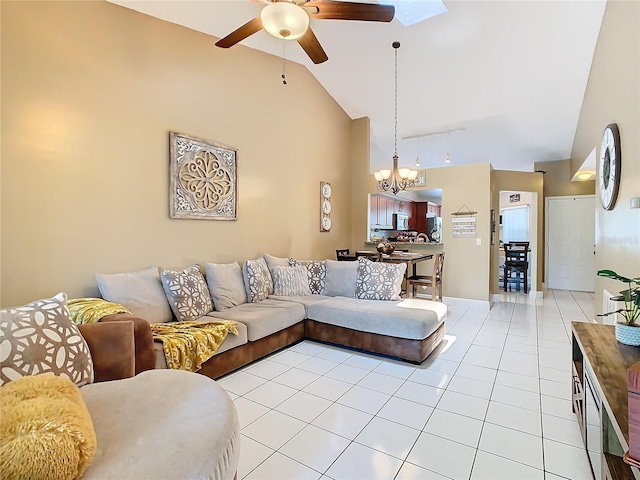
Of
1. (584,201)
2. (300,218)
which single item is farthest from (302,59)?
(584,201)

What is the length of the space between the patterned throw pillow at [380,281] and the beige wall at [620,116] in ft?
6.57

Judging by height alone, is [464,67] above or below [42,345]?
above

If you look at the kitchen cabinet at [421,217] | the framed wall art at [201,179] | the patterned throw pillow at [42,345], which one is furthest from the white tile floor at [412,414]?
the kitchen cabinet at [421,217]

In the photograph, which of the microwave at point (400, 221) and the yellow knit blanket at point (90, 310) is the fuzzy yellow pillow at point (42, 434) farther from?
the microwave at point (400, 221)

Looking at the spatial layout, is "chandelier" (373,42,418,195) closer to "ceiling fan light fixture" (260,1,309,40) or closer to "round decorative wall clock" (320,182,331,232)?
"round decorative wall clock" (320,182,331,232)

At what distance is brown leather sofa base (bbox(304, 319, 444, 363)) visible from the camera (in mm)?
3062

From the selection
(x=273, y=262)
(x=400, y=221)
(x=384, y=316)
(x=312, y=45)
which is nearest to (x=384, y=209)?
(x=400, y=221)

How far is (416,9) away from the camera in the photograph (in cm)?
378

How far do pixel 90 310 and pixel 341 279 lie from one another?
2.72 m

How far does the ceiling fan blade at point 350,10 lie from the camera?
2258 millimetres

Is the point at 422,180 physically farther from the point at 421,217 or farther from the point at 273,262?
the point at 421,217

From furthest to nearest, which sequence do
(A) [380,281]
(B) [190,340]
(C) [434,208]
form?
(C) [434,208]
(A) [380,281]
(B) [190,340]

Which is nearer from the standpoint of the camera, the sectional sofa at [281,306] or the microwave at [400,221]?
the sectional sofa at [281,306]

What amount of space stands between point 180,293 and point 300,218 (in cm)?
254
